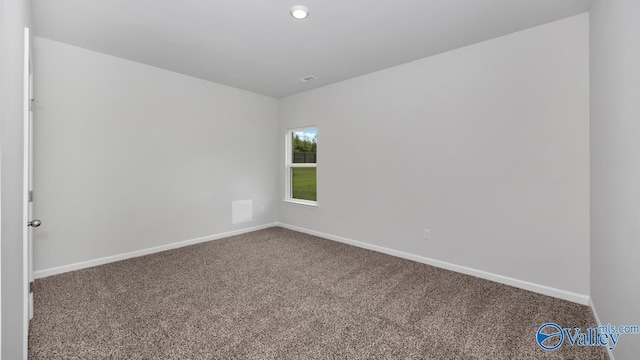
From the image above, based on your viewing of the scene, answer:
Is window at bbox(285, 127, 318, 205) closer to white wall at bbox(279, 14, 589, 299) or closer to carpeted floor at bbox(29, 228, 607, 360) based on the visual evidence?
white wall at bbox(279, 14, 589, 299)

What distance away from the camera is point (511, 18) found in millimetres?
2424

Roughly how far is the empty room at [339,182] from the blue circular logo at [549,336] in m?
0.01

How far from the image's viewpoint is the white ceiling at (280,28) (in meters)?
2.28

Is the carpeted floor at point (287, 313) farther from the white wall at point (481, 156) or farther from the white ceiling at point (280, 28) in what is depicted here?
the white ceiling at point (280, 28)

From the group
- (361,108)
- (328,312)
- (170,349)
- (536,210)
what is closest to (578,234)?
(536,210)

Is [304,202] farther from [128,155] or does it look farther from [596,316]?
[596,316]

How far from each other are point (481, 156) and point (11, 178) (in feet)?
12.0

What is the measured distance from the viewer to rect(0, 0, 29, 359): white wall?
115 centimetres

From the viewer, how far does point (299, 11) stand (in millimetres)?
2338

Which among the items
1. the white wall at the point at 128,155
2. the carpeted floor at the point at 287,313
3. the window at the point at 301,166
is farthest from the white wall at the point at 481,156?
the white wall at the point at 128,155

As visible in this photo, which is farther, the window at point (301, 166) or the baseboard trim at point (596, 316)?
the window at point (301, 166)

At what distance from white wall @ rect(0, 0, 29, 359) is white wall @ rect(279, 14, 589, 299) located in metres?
3.42

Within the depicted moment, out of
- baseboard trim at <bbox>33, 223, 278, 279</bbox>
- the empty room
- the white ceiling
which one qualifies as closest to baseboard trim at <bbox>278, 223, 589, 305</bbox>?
the empty room

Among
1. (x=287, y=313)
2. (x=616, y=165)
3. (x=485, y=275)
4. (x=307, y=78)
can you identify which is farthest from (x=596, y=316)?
(x=307, y=78)
